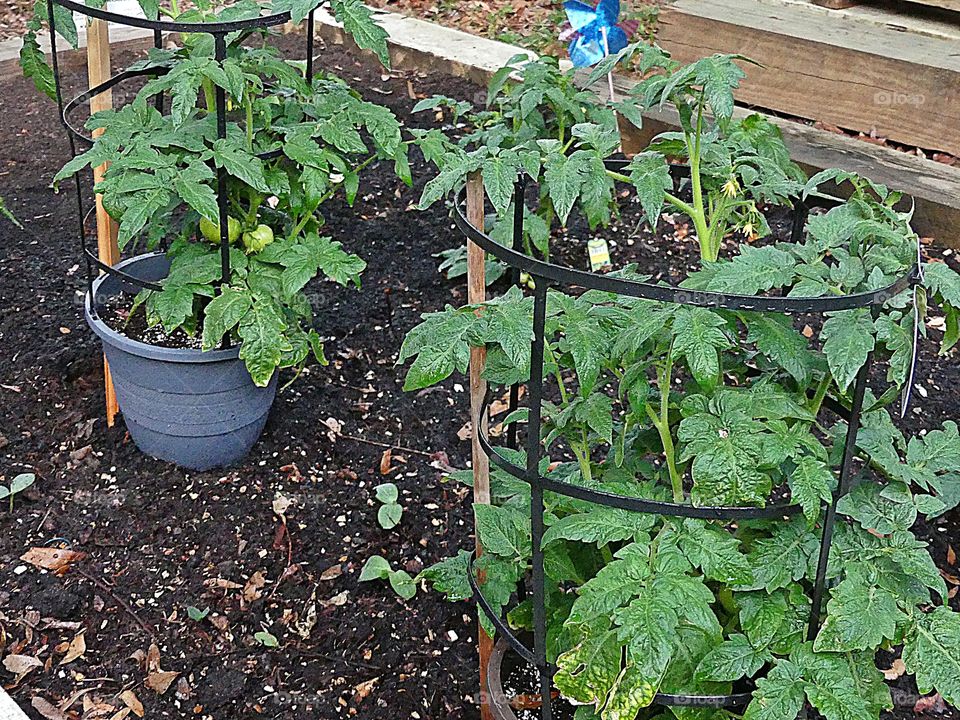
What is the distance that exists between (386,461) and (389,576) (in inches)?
18.6

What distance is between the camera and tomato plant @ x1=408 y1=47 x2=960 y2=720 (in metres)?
1.57

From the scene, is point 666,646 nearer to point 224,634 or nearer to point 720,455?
point 720,455

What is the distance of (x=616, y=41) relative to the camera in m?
3.88

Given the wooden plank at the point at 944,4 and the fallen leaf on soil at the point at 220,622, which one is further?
the wooden plank at the point at 944,4

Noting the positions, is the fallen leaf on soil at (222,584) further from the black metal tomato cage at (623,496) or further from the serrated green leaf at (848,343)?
the serrated green leaf at (848,343)

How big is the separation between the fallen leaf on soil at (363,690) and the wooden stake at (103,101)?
1.16m

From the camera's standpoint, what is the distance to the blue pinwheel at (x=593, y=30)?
3809mm

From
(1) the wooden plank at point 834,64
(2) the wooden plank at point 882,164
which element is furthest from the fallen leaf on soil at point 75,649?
(1) the wooden plank at point 834,64

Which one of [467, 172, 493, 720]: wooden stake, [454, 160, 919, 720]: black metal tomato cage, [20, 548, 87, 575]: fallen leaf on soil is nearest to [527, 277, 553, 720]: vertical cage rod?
[454, 160, 919, 720]: black metal tomato cage

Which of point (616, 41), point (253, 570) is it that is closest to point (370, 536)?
point (253, 570)

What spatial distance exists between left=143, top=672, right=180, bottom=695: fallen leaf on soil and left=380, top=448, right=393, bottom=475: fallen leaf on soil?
2.63 feet

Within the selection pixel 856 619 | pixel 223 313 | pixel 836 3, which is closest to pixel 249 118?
pixel 223 313

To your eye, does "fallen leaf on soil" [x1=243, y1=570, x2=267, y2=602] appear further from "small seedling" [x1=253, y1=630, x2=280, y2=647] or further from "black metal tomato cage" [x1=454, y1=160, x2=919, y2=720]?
"black metal tomato cage" [x1=454, y1=160, x2=919, y2=720]

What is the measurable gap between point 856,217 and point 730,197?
22 centimetres
